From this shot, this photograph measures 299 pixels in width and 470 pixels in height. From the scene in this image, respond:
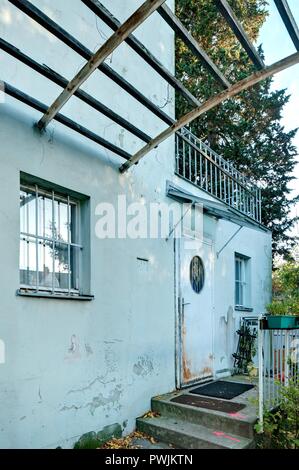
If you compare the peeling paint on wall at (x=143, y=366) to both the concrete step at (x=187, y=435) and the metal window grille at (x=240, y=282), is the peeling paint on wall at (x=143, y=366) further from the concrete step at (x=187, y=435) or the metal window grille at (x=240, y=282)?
the metal window grille at (x=240, y=282)

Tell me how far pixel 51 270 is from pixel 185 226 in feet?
9.41

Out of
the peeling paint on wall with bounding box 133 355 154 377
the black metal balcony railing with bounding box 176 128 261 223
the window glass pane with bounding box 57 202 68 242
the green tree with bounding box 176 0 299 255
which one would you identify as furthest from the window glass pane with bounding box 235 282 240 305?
the green tree with bounding box 176 0 299 255

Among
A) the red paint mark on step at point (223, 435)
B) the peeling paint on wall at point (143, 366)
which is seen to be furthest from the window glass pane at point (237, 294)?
the red paint mark on step at point (223, 435)

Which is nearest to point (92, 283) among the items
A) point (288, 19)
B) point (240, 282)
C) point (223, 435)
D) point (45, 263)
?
point (45, 263)

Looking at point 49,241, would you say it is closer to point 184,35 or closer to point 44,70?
point 44,70

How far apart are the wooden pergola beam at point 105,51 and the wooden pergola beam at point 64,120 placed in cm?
10

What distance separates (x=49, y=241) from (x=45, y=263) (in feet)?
0.81

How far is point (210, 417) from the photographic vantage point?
4.68m

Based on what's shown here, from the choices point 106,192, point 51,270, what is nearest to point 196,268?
point 106,192

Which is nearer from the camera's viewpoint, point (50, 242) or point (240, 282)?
point (50, 242)

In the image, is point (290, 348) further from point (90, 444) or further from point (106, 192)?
point (106, 192)

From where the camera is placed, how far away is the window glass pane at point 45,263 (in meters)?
4.11

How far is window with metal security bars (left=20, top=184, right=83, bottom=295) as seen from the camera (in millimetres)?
3982

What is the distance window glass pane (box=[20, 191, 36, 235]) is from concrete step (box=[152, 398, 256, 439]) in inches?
117
